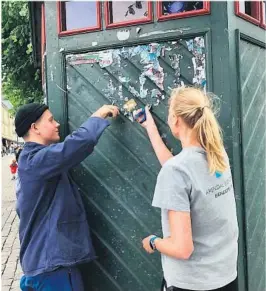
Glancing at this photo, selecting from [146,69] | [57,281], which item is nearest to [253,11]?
[146,69]

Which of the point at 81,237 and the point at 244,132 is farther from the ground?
the point at 244,132

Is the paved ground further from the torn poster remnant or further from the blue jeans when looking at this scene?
the torn poster remnant

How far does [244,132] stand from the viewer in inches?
112

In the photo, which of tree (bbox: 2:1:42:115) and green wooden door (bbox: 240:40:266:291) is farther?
tree (bbox: 2:1:42:115)

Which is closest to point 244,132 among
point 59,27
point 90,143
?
point 90,143

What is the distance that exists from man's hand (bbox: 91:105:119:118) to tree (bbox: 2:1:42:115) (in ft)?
24.2

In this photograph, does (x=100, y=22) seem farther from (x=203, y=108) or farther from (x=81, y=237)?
(x=81, y=237)

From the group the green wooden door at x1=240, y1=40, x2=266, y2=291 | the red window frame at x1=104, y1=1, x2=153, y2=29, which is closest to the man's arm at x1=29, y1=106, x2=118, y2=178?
the red window frame at x1=104, y1=1, x2=153, y2=29

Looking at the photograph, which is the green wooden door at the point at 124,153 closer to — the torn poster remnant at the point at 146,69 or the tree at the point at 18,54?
the torn poster remnant at the point at 146,69

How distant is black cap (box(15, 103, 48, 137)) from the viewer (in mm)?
2803

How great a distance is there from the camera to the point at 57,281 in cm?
271

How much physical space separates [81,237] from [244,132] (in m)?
1.23

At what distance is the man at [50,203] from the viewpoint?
2574mm

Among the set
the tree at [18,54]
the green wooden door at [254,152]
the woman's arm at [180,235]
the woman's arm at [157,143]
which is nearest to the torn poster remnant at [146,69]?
the woman's arm at [157,143]
